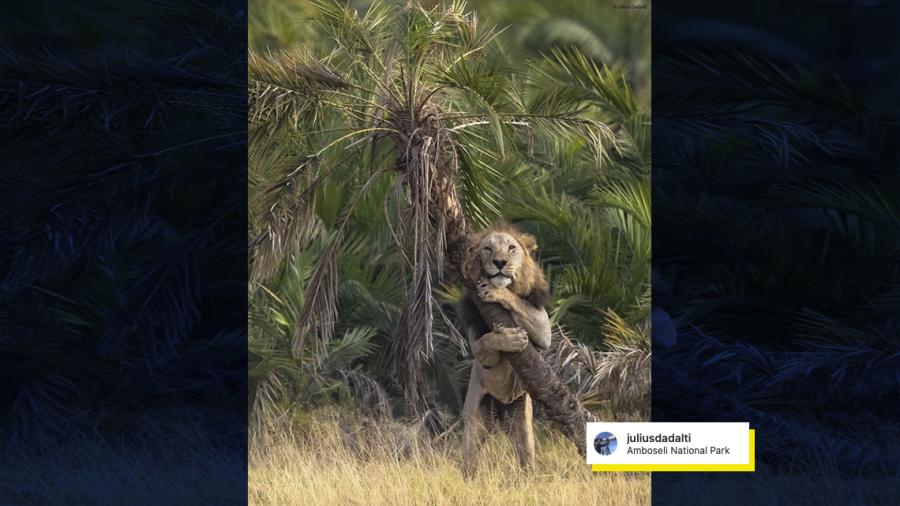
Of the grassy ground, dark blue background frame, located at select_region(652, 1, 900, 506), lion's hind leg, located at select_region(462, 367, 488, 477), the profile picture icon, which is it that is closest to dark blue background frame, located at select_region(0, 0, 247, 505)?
the grassy ground

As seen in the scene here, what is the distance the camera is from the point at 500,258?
758 cm

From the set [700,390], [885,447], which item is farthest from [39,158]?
[885,447]

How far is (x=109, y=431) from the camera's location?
28.2 feet

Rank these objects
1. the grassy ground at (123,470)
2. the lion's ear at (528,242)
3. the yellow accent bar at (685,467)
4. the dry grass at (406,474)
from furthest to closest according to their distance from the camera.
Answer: the grassy ground at (123,470) < the lion's ear at (528,242) < the dry grass at (406,474) < the yellow accent bar at (685,467)

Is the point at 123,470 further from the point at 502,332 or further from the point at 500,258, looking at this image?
the point at 500,258

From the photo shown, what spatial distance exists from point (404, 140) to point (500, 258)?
2.93 feet

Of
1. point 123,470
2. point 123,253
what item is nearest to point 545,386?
point 123,470

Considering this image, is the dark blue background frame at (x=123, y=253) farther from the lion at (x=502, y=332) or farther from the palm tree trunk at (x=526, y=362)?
the lion at (x=502, y=332)

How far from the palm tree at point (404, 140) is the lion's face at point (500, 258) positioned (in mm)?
125

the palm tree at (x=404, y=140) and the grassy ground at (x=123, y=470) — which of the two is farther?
the grassy ground at (x=123, y=470)

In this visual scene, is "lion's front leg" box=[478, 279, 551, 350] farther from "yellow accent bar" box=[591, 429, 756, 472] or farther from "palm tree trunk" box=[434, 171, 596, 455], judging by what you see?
"yellow accent bar" box=[591, 429, 756, 472]

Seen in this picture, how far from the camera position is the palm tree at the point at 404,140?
7.53 meters
